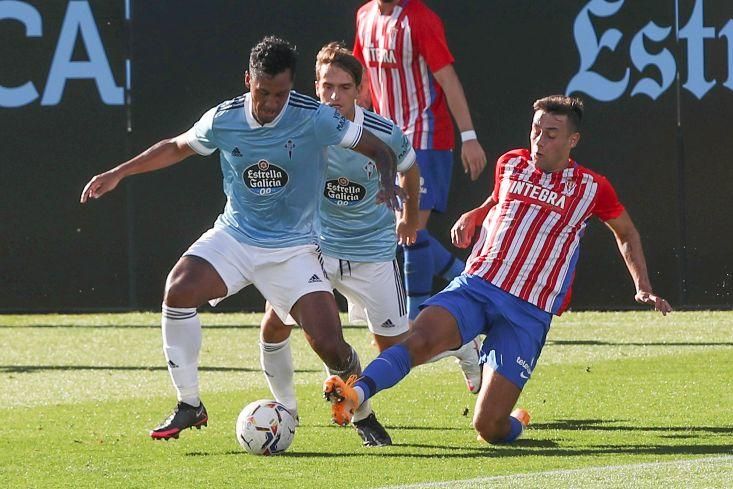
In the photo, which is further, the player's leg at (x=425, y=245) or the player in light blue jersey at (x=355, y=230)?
the player's leg at (x=425, y=245)

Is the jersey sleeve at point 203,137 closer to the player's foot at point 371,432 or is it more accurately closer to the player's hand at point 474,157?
the player's foot at point 371,432

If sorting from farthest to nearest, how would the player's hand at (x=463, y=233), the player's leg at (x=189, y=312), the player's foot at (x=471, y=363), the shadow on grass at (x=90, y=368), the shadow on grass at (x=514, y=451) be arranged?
the shadow on grass at (x=90, y=368) → the player's foot at (x=471, y=363) → the player's hand at (x=463, y=233) → the player's leg at (x=189, y=312) → the shadow on grass at (x=514, y=451)

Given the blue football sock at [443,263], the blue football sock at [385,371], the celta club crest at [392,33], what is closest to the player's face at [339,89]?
the blue football sock at [385,371]

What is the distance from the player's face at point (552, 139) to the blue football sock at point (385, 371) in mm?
1203

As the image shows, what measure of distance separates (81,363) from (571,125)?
4.32 m

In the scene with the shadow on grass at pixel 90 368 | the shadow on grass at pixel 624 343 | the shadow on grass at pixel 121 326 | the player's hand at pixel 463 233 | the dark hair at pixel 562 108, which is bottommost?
the shadow on grass at pixel 121 326

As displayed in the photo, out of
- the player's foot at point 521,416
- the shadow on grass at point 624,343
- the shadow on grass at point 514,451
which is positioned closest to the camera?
the shadow on grass at point 514,451

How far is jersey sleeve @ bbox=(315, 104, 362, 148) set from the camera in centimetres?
682

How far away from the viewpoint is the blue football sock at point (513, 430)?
22.5 ft

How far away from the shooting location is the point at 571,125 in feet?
23.4

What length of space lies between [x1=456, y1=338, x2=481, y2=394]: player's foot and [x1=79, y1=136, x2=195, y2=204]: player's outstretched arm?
197cm

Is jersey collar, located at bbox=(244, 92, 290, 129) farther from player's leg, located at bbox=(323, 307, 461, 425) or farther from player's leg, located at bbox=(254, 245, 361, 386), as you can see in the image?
player's leg, located at bbox=(323, 307, 461, 425)

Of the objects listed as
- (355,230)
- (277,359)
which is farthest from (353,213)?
(277,359)

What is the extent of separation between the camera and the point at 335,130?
682 centimetres
